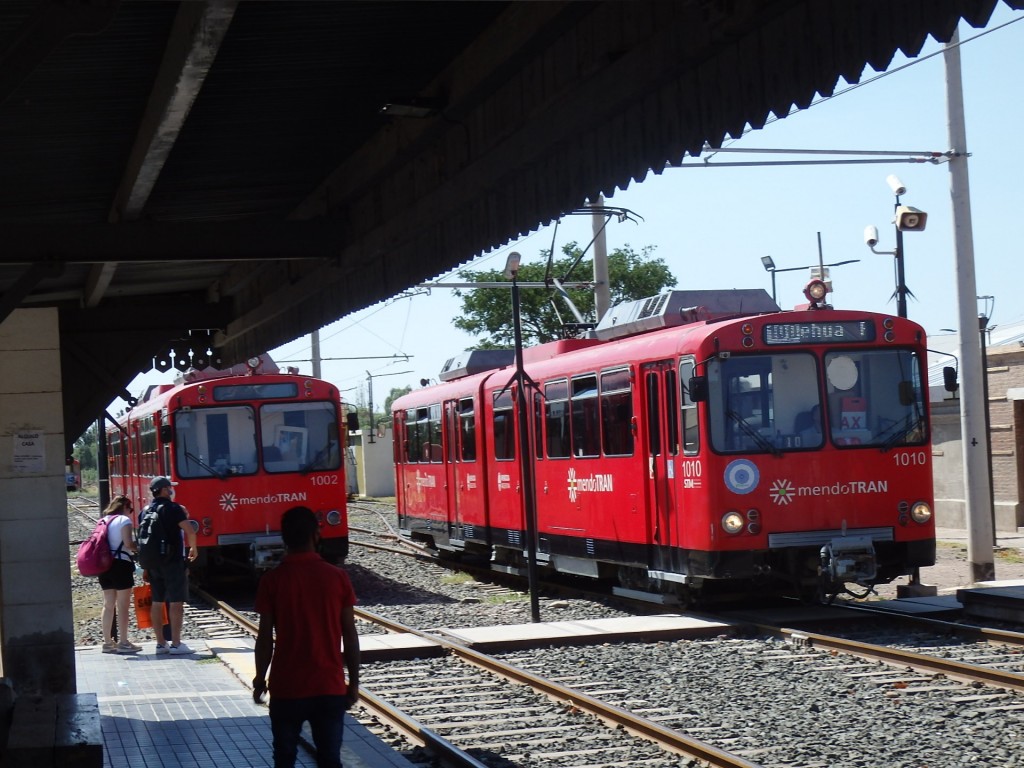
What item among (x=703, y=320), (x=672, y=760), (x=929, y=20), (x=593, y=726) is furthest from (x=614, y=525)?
(x=929, y=20)

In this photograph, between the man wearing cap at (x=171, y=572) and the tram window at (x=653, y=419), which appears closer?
the man wearing cap at (x=171, y=572)

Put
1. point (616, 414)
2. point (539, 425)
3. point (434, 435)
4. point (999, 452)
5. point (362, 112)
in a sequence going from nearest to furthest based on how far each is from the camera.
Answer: point (362, 112)
point (616, 414)
point (539, 425)
point (434, 435)
point (999, 452)

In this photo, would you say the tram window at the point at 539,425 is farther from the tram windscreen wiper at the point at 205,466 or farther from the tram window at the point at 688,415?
the tram windscreen wiper at the point at 205,466

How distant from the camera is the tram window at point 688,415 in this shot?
50.0ft

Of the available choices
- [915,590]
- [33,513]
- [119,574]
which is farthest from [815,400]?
[33,513]

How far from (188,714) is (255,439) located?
1087cm

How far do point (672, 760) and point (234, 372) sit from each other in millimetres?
15605

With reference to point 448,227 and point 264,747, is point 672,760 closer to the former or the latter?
point 264,747

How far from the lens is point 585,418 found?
18078mm

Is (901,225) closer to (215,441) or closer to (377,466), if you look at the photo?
(215,441)

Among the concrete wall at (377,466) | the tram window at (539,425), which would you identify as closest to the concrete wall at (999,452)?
the tram window at (539,425)

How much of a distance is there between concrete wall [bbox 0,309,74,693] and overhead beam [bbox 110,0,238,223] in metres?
3.65

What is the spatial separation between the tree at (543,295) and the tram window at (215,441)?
47.0m

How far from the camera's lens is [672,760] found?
890 centimetres
